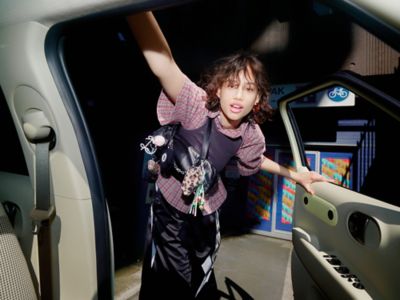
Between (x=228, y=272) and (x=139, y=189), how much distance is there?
4.97 ft

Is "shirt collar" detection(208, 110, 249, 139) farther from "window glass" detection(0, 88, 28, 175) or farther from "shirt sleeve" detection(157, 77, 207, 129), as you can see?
"window glass" detection(0, 88, 28, 175)

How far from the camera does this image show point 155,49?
85 centimetres

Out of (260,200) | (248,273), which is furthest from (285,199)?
(248,273)

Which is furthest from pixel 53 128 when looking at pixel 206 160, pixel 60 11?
pixel 206 160

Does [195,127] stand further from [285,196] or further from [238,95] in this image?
[285,196]

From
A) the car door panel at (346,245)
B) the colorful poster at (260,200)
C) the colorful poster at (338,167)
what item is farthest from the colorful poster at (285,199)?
the car door panel at (346,245)

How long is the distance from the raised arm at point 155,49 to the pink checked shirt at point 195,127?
83mm

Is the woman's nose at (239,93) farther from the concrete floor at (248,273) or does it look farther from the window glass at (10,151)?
the concrete floor at (248,273)

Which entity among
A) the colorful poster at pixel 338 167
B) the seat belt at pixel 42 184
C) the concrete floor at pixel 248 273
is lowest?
the concrete floor at pixel 248 273

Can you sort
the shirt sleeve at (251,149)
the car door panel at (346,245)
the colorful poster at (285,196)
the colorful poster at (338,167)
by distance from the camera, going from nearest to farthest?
the car door panel at (346,245), the shirt sleeve at (251,149), the colorful poster at (338,167), the colorful poster at (285,196)

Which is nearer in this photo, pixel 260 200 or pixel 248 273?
pixel 248 273

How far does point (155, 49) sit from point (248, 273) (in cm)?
312

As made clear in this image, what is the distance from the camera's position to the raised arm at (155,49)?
0.75 meters

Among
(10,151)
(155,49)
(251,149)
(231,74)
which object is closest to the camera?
(155,49)
